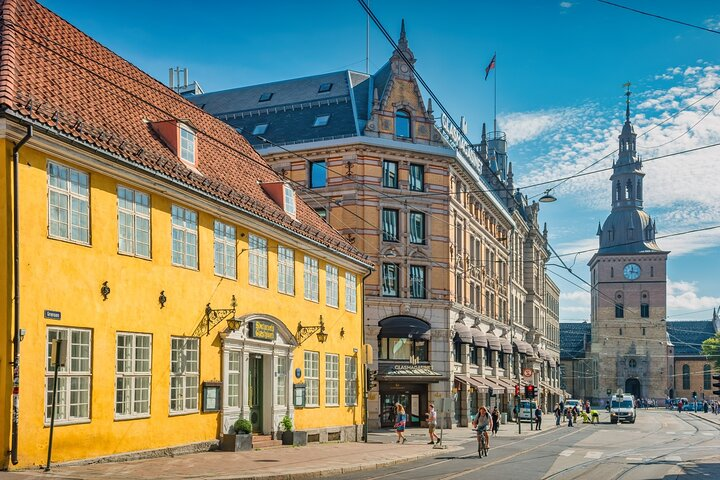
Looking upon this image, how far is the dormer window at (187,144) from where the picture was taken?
80.1 feet

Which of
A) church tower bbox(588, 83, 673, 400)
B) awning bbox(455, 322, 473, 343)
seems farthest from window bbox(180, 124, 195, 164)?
church tower bbox(588, 83, 673, 400)

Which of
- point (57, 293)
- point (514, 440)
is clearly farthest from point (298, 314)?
point (514, 440)

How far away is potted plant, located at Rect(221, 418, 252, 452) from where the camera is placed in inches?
955

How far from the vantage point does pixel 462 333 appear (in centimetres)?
4997

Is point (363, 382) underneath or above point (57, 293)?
underneath

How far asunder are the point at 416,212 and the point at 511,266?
26.0m

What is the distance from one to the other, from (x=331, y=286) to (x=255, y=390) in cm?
702

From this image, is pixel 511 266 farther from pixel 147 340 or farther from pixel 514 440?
pixel 147 340

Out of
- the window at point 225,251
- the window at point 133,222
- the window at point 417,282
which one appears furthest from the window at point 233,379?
the window at point 417,282

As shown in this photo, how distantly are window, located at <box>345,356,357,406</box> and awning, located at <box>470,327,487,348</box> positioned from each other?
1779cm

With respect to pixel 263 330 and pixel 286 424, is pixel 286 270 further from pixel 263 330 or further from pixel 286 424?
pixel 286 424

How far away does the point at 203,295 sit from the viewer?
23688 mm

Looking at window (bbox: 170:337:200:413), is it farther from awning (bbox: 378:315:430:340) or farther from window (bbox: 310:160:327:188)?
window (bbox: 310:160:327:188)

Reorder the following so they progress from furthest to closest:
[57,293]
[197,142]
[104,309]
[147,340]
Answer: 1. [197,142]
2. [147,340]
3. [104,309]
4. [57,293]
